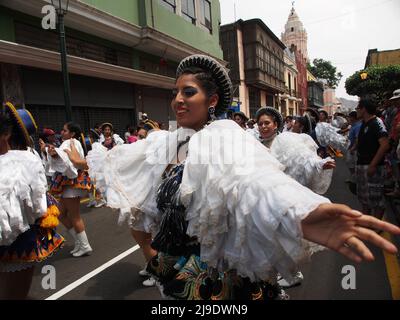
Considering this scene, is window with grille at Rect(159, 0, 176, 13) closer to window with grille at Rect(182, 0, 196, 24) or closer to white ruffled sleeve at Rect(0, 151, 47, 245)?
window with grille at Rect(182, 0, 196, 24)

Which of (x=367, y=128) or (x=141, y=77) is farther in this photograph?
(x=141, y=77)

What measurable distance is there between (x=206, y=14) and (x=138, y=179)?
19.4 metres

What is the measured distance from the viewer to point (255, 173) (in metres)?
1.38

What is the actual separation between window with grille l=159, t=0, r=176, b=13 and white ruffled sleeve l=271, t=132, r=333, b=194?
43.1ft

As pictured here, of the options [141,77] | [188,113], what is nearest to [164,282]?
[188,113]

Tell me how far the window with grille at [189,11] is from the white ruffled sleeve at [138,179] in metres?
16.4

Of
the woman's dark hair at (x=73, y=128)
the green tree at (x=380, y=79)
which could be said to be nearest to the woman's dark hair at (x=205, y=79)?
the woman's dark hair at (x=73, y=128)

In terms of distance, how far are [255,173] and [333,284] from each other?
271cm

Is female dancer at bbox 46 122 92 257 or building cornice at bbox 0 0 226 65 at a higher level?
building cornice at bbox 0 0 226 65

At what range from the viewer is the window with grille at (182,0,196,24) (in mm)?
16905

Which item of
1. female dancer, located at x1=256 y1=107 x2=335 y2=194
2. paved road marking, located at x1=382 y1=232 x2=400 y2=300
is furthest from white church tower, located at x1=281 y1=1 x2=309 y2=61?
paved road marking, located at x1=382 y1=232 x2=400 y2=300

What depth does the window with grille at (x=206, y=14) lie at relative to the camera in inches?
739

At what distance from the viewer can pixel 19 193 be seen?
88.0 inches
